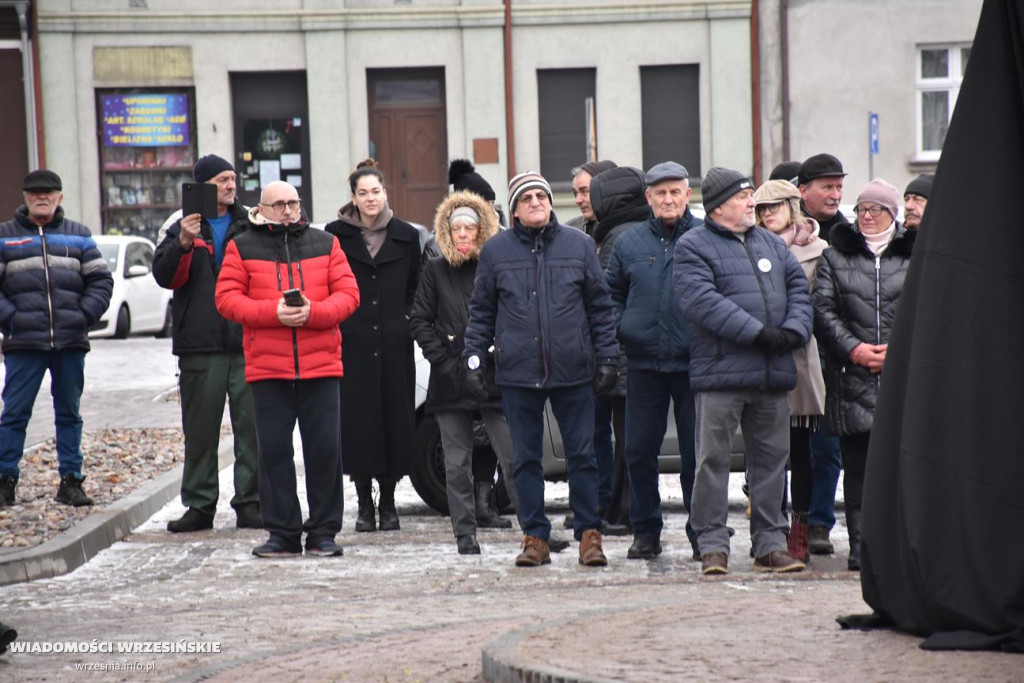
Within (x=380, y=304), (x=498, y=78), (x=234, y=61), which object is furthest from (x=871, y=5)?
(x=380, y=304)

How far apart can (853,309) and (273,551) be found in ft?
11.2

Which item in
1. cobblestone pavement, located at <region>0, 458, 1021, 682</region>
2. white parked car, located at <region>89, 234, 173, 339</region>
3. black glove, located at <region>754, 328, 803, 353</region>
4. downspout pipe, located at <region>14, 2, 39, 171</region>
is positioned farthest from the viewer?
downspout pipe, located at <region>14, 2, 39, 171</region>

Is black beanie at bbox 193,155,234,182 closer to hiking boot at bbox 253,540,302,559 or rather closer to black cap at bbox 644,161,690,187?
hiking boot at bbox 253,540,302,559

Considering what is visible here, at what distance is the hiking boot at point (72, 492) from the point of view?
11102 millimetres

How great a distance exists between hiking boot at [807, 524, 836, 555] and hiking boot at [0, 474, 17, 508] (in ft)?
16.5

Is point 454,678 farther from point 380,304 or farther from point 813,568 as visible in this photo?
point 380,304

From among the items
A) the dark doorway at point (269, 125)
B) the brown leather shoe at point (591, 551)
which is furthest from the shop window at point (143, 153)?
the brown leather shoe at point (591, 551)

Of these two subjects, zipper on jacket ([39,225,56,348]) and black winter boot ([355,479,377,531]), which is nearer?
black winter boot ([355,479,377,531])

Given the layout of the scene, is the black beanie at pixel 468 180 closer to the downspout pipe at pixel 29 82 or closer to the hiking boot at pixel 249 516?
the hiking boot at pixel 249 516

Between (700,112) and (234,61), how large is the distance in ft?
27.3

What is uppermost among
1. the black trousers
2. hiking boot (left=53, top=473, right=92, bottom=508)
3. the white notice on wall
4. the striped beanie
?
the white notice on wall

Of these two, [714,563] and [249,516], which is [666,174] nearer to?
[714,563]

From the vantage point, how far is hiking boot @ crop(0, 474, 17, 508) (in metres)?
11.1

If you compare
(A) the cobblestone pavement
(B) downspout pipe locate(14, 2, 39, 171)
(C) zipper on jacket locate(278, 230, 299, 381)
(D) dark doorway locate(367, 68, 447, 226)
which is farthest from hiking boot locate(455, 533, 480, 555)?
(B) downspout pipe locate(14, 2, 39, 171)
